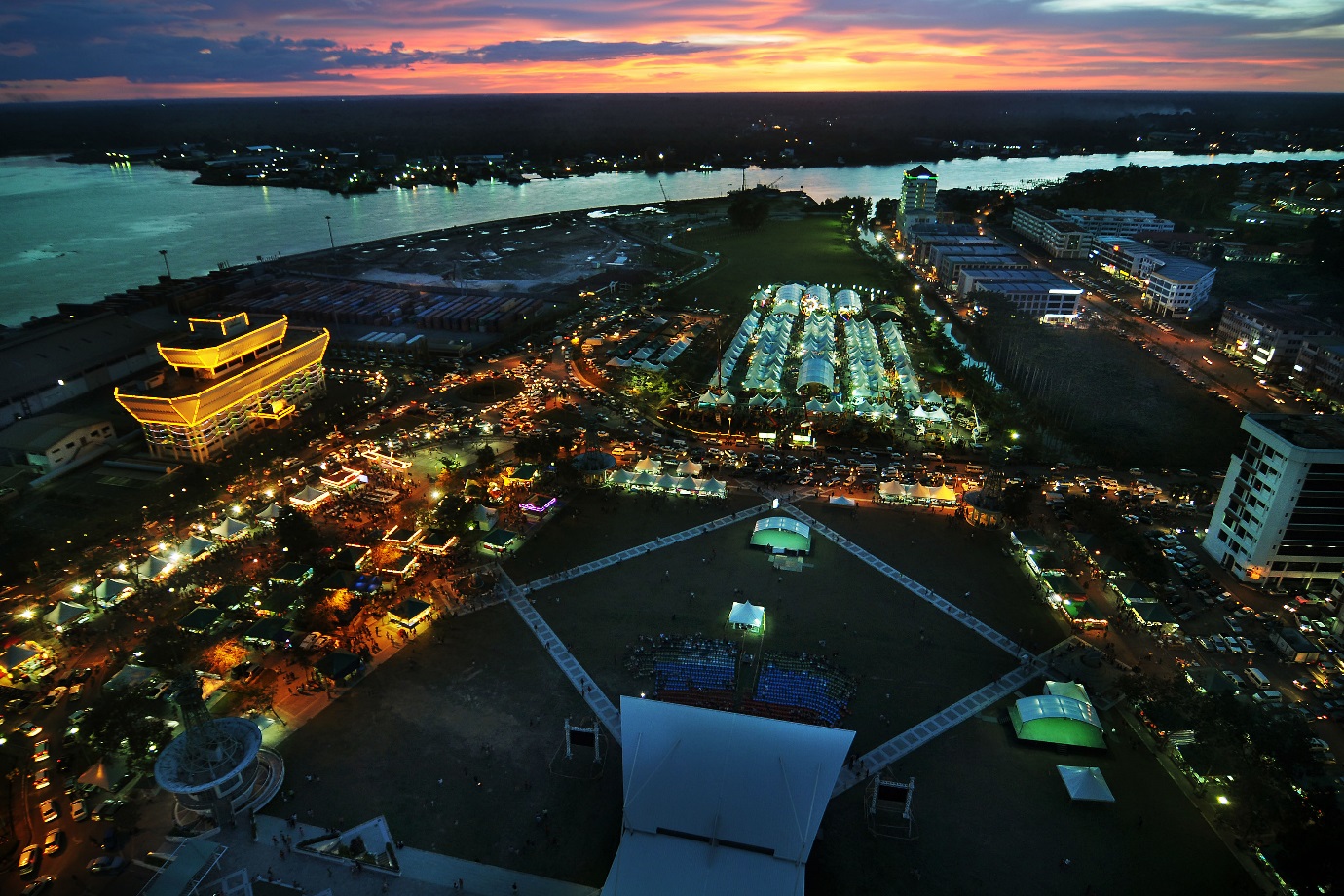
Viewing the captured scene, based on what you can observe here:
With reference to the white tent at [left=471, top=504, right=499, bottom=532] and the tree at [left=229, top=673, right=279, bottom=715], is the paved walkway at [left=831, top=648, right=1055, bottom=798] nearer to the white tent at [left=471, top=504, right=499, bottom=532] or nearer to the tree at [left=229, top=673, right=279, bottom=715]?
the tree at [left=229, top=673, right=279, bottom=715]

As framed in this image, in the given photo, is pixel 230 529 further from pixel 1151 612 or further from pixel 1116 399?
pixel 1116 399

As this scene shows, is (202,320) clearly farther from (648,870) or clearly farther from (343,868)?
(648,870)

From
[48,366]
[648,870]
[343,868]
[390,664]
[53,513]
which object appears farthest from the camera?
[48,366]

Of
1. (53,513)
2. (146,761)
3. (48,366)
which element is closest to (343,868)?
(146,761)

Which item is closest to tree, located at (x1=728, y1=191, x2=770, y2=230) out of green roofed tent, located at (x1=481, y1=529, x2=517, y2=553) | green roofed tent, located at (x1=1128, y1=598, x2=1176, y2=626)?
green roofed tent, located at (x1=481, y1=529, x2=517, y2=553)

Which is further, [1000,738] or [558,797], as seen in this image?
[1000,738]

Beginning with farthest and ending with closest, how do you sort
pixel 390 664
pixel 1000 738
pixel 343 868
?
pixel 390 664, pixel 1000 738, pixel 343 868

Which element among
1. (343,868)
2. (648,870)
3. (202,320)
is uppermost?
(202,320)

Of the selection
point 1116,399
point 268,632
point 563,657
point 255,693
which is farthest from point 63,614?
point 1116,399
